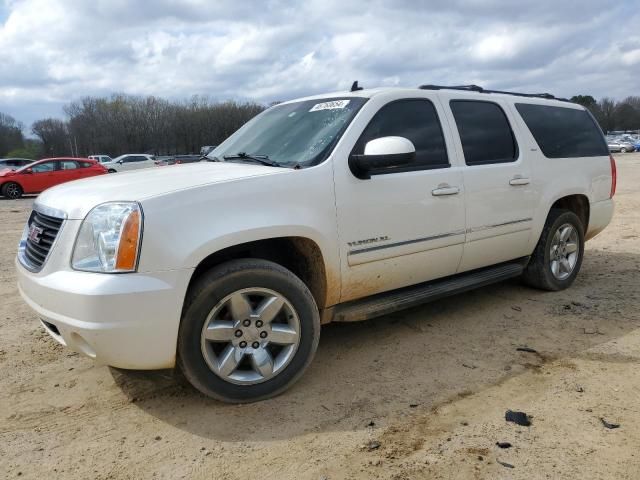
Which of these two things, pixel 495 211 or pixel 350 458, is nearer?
pixel 350 458

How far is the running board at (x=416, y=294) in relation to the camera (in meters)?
3.54

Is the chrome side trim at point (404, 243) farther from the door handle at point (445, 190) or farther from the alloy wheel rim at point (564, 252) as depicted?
the alloy wheel rim at point (564, 252)

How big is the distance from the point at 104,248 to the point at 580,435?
104 inches

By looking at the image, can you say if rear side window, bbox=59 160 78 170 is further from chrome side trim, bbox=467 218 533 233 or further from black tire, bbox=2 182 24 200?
chrome side trim, bbox=467 218 533 233

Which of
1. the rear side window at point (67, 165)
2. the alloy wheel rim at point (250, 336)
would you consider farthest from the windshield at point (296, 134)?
the rear side window at point (67, 165)

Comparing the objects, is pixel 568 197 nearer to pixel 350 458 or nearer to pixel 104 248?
pixel 350 458

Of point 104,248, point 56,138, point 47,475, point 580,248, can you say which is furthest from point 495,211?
point 56,138

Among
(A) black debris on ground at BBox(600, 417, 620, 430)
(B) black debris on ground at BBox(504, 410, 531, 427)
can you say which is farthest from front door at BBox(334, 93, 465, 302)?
(A) black debris on ground at BBox(600, 417, 620, 430)

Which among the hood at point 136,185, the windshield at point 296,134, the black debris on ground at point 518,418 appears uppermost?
the windshield at point 296,134

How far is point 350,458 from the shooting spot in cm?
254

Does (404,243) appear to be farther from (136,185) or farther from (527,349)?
(136,185)

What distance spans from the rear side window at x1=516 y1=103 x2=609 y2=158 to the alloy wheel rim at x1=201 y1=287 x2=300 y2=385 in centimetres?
311

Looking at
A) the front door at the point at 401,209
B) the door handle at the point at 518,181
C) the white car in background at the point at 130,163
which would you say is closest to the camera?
the front door at the point at 401,209

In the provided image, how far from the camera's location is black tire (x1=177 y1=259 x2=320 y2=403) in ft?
9.30
